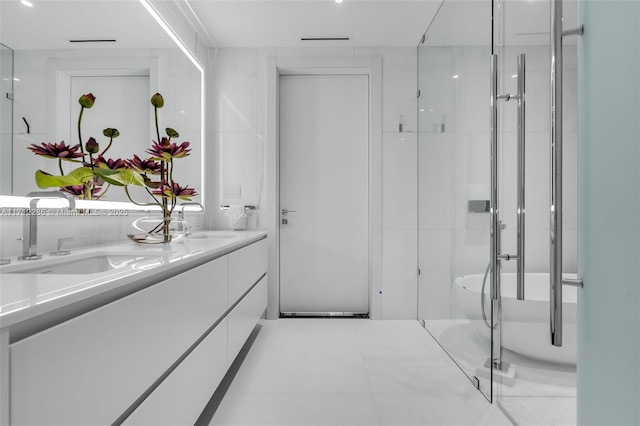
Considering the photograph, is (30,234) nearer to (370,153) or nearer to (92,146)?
(92,146)

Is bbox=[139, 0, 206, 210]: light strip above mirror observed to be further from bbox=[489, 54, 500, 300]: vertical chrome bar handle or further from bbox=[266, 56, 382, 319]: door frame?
bbox=[489, 54, 500, 300]: vertical chrome bar handle

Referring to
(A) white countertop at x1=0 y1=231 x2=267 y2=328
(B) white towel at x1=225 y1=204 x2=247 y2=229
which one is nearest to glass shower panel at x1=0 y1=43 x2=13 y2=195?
(A) white countertop at x1=0 y1=231 x2=267 y2=328

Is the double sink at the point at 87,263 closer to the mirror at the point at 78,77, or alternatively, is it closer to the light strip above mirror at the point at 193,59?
the mirror at the point at 78,77

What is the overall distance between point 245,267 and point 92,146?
112 cm

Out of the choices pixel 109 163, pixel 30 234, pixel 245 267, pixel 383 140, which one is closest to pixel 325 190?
pixel 383 140

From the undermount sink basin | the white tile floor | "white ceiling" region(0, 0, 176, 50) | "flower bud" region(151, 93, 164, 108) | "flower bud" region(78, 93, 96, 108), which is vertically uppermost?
"white ceiling" region(0, 0, 176, 50)

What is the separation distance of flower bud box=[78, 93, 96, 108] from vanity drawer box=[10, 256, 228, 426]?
38.6 inches

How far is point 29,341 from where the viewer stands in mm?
644

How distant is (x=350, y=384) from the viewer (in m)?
2.06

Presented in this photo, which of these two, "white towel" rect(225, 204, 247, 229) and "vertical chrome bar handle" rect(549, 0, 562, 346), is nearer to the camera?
"vertical chrome bar handle" rect(549, 0, 562, 346)

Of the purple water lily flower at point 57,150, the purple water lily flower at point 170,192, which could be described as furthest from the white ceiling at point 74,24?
the purple water lily flower at point 170,192

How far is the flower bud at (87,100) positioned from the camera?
1.65 m

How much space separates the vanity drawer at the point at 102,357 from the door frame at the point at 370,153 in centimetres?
190

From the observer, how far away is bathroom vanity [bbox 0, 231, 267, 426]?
0.65 metres
